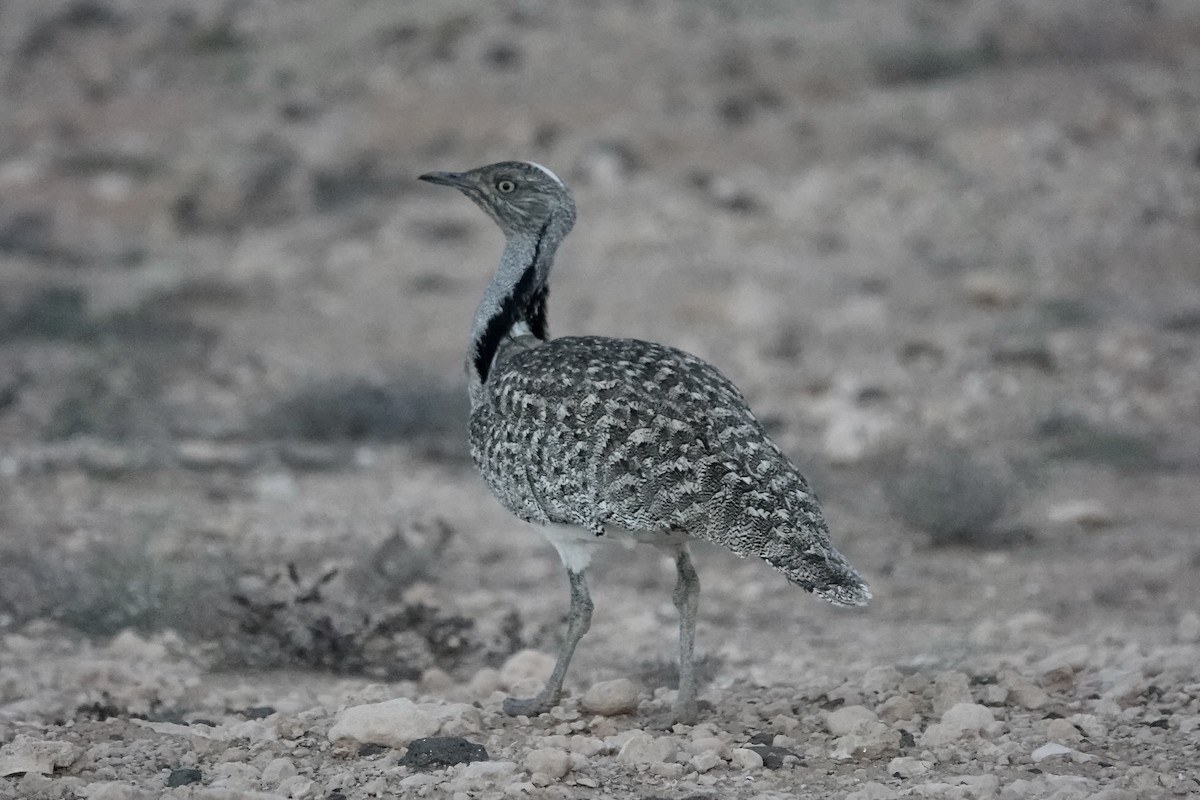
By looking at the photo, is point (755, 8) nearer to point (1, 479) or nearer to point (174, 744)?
point (1, 479)

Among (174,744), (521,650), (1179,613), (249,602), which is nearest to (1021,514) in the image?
(1179,613)

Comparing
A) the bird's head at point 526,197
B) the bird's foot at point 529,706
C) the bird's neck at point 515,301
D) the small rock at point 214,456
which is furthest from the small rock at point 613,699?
the small rock at point 214,456

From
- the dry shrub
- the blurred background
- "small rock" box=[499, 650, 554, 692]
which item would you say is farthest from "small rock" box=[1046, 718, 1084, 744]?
the dry shrub

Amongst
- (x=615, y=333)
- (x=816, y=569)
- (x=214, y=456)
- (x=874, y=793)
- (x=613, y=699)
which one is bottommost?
(x=874, y=793)

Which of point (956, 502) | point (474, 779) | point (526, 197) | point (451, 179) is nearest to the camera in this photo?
point (474, 779)

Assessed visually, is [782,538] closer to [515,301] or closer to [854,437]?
[515,301]

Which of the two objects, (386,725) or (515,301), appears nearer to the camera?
(386,725)

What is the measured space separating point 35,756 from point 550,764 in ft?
4.33

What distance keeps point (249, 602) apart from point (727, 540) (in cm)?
234

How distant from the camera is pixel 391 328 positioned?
12.8m

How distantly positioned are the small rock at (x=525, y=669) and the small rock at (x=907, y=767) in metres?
1.61

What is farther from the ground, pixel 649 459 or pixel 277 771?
pixel 649 459

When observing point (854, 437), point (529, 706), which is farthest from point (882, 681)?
point (854, 437)

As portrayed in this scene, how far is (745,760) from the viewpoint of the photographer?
4273mm
